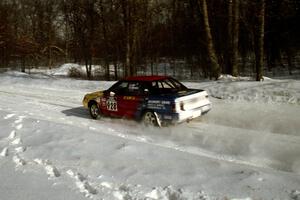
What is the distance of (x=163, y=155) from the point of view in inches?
240

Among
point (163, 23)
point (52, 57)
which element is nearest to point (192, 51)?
point (163, 23)

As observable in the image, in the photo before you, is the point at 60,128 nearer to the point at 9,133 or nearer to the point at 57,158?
the point at 9,133

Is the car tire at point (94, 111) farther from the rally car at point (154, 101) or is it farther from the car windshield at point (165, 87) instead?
the car windshield at point (165, 87)

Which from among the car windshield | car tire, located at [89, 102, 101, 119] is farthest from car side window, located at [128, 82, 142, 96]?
car tire, located at [89, 102, 101, 119]

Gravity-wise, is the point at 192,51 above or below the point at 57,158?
above

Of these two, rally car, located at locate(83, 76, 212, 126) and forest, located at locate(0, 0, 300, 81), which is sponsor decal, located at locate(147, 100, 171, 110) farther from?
forest, located at locate(0, 0, 300, 81)

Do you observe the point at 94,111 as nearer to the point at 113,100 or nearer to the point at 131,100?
the point at 113,100

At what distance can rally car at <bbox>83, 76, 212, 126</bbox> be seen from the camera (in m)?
8.56

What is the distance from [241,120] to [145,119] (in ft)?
9.09

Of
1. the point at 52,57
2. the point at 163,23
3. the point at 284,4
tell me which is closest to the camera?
the point at 284,4

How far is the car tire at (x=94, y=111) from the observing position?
35.4 ft

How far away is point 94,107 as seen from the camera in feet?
35.7

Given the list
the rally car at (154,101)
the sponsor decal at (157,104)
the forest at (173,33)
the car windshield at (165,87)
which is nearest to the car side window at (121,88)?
the rally car at (154,101)

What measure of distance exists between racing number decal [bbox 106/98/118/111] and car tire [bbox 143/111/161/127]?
48.1 inches
